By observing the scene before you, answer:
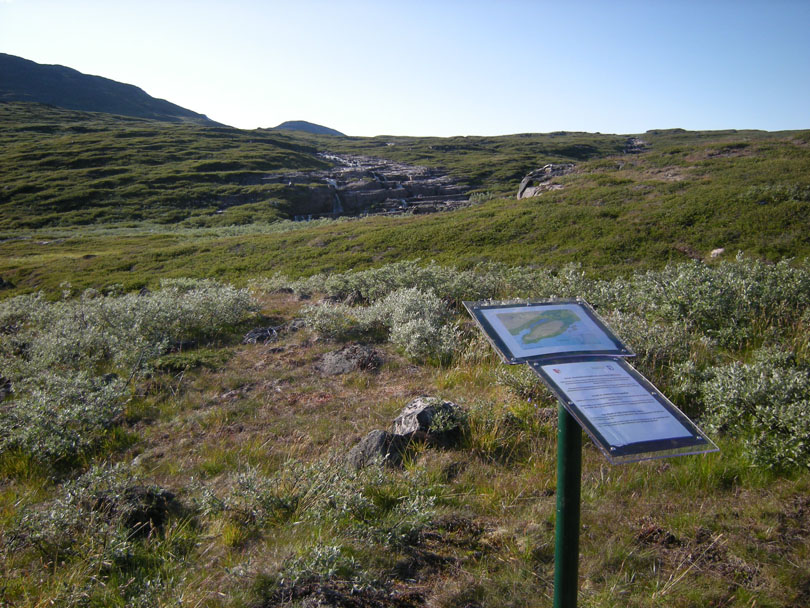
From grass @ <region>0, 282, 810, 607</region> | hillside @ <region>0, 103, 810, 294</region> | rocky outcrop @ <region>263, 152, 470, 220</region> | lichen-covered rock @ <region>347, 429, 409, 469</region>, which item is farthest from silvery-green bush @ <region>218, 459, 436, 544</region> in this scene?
rocky outcrop @ <region>263, 152, 470, 220</region>

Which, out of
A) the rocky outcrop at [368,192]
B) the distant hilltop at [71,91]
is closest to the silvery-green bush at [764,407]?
the rocky outcrop at [368,192]

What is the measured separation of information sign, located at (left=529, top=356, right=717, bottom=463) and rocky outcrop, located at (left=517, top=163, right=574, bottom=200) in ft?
96.4

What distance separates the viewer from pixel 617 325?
7.07 meters

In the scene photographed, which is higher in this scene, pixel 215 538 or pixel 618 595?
pixel 618 595

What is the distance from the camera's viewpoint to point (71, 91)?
553 ft

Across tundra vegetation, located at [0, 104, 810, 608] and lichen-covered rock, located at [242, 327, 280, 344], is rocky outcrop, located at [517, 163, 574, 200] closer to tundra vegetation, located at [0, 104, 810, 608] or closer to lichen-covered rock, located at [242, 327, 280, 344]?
tundra vegetation, located at [0, 104, 810, 608]

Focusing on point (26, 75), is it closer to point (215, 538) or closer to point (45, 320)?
point (45, 320)

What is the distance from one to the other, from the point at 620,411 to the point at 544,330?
2.27 ft

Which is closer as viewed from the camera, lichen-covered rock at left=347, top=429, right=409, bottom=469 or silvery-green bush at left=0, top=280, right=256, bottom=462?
lichen-covered rock at left=347, top=429, right=409, bottom=469

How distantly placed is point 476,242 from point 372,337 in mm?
12547

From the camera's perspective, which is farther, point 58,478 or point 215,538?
point 58,478

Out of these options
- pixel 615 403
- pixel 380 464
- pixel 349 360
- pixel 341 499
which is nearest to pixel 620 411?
pixel 615 403

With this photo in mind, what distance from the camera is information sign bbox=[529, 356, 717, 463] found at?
255 centimetres

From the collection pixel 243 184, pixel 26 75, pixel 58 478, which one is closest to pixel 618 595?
pixel 58 478
